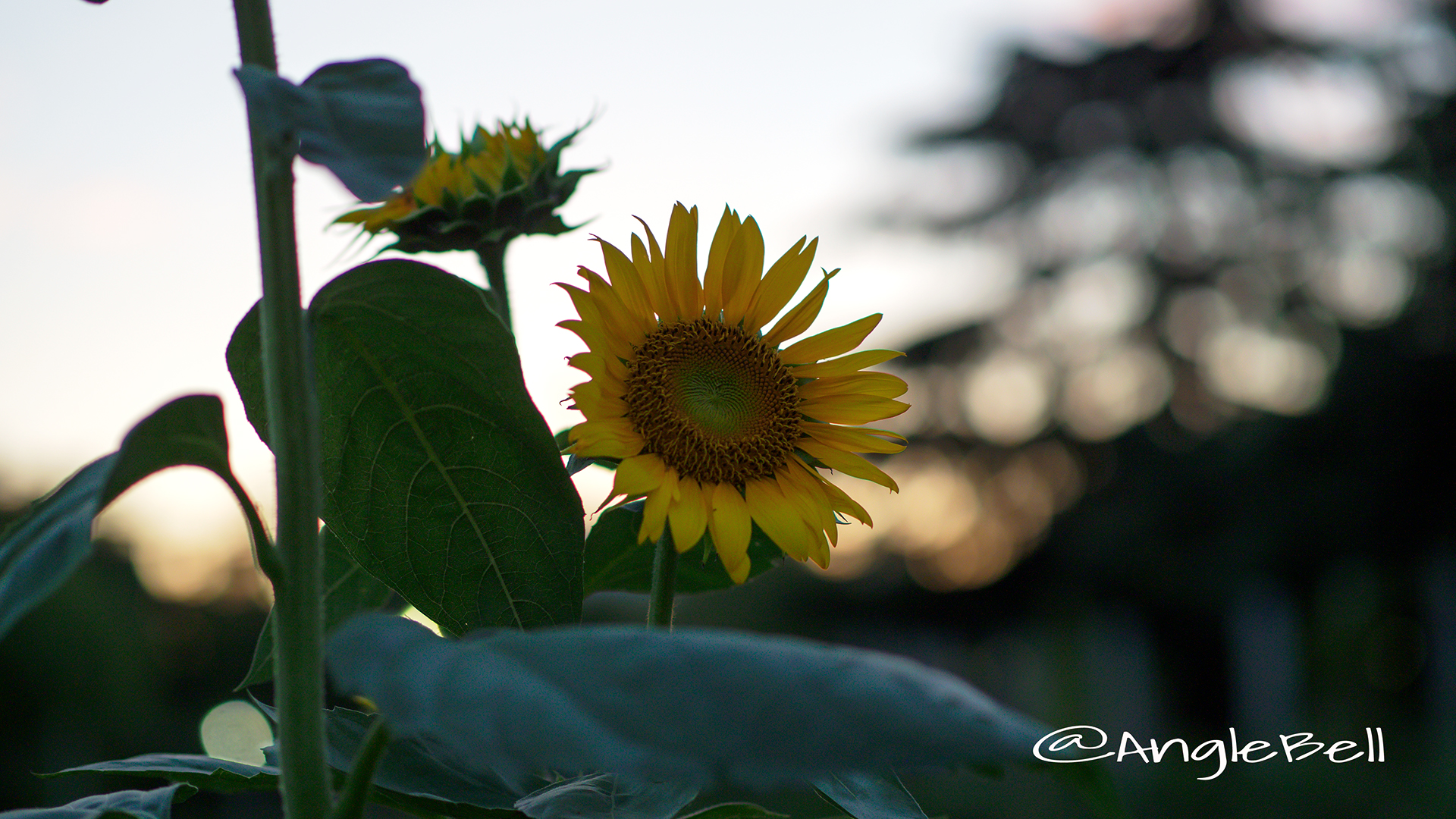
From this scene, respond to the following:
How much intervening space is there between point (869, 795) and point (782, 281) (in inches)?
8.7

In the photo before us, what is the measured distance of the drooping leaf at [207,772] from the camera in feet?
1.12

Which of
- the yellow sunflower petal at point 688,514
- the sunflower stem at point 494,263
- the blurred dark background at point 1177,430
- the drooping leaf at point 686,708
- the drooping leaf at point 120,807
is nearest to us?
the drooping leaf at point 686,708

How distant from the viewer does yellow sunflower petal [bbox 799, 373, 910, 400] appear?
0.50 m

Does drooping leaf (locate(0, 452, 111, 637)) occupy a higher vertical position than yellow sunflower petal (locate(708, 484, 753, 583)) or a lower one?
higher

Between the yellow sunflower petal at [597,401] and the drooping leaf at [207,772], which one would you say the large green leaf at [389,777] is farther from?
the yellow sunflower petal at [597,401]

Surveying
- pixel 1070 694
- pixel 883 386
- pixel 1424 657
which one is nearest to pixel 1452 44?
pixel 1424 657

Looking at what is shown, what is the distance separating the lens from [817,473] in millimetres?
475

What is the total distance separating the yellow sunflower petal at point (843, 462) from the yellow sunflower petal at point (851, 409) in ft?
0.04

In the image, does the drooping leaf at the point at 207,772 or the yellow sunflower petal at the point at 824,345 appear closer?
the drooping leaf at the point at 207,772

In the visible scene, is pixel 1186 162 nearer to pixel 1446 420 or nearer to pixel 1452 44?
pixel 1452 44

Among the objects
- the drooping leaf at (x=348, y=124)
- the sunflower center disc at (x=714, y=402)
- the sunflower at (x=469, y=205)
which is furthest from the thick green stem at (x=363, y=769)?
the sunflower at (x=469, y=205)

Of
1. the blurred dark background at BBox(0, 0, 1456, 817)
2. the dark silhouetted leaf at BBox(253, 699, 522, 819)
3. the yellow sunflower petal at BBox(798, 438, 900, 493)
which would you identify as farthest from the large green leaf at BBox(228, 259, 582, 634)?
the blurred dark background at BBox(0, 0, 1456, 817)

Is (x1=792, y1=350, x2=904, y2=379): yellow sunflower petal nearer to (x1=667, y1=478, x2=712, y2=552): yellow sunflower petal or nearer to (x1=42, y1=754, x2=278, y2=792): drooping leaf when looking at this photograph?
(x1=667, y1=478, x2=712, y2=552): yellow sunflower petal

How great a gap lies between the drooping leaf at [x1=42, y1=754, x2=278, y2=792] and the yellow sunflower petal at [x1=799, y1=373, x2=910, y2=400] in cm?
25
